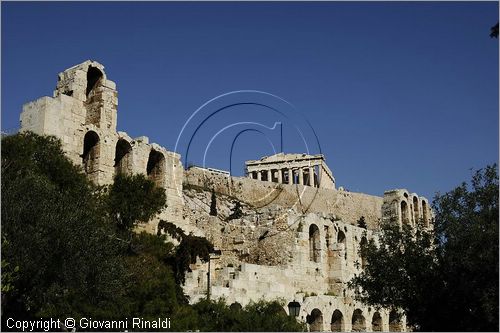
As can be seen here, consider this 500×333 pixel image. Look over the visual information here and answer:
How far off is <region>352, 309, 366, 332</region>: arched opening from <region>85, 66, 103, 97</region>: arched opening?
20.8m

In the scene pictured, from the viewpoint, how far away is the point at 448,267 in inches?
944

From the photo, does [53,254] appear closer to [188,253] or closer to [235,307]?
[235,307]

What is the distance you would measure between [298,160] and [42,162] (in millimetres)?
54798

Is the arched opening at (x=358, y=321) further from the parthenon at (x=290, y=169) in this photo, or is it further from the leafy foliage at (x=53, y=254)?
the parthenon at (x=290, y=169)

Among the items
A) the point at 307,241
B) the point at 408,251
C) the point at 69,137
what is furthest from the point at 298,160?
the point at 408,251

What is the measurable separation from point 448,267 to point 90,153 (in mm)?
20785

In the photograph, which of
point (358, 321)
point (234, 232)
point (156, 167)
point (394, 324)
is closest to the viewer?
point (234, 232)

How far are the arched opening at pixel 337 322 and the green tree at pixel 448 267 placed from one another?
13238mm

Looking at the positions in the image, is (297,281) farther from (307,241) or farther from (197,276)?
(197,276)

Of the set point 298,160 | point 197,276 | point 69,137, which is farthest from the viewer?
Answer: point 298,160

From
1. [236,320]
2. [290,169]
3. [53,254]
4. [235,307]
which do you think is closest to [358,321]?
[235,307]

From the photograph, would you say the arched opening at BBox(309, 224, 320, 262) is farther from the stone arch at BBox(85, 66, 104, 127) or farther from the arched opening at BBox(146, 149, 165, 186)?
the stone arch at BBox(85, 66, 104, 127)

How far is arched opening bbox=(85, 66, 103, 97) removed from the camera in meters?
38.5

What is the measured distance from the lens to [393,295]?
26.0 metres
